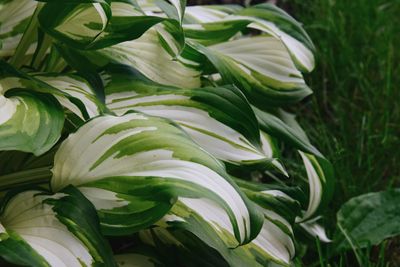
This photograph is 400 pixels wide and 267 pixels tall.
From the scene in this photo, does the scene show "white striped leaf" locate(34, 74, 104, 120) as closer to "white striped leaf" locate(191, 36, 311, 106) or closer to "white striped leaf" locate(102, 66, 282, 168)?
"white striped leaf" locate(102, 66, 282, 168)

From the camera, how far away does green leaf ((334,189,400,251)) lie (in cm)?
136

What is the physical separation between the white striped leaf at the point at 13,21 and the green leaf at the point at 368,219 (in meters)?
0.68

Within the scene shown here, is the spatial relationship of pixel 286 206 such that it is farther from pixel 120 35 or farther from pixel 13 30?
pixel 13 30

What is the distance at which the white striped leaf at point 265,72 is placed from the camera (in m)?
1.34

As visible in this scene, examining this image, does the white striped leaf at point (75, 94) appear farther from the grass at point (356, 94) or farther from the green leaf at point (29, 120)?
the grass at point (356, 94)

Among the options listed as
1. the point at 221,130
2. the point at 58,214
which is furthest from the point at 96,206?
the point at 221,130

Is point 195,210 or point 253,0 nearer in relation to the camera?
point 195,210

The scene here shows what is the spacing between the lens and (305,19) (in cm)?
217

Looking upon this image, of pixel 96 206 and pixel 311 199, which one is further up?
pixel 96 206

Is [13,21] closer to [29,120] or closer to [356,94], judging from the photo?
[29,120]

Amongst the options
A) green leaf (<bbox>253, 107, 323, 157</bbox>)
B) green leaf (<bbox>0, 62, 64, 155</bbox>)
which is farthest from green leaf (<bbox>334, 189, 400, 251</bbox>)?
green leaf (<bbox>0, 62, 64, 155</bbox>)

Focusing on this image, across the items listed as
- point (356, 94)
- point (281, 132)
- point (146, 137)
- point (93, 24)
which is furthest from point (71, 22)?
point (356, 94)

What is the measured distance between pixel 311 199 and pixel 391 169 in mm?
445

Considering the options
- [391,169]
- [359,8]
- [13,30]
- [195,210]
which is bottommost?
[391,169]
